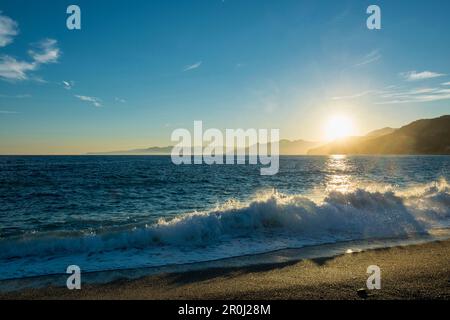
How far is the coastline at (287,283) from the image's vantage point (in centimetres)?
808

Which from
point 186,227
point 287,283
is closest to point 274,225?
point 186,227

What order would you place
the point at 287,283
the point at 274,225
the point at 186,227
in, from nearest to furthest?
the point at 287,283
the point at 186,227
the point at 274,225

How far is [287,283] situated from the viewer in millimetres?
8930

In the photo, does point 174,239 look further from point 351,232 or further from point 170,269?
Result: point 351,232

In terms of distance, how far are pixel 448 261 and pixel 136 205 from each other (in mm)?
20312

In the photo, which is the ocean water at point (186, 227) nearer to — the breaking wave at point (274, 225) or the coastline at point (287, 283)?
the breaking wave at point (274, 225)

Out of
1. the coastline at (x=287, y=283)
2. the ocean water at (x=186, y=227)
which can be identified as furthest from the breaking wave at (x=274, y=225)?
the coastline at (x=287, y=283)

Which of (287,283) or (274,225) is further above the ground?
(287,283)

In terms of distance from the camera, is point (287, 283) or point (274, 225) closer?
point (287, 283)

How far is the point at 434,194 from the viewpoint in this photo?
25109 mm

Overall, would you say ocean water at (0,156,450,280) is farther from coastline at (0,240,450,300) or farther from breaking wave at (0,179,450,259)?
coastline at (0,240,450,300)

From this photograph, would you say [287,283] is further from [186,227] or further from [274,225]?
[274,225]

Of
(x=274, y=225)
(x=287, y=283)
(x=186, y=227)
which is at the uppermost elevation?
(x=186, y=227)
